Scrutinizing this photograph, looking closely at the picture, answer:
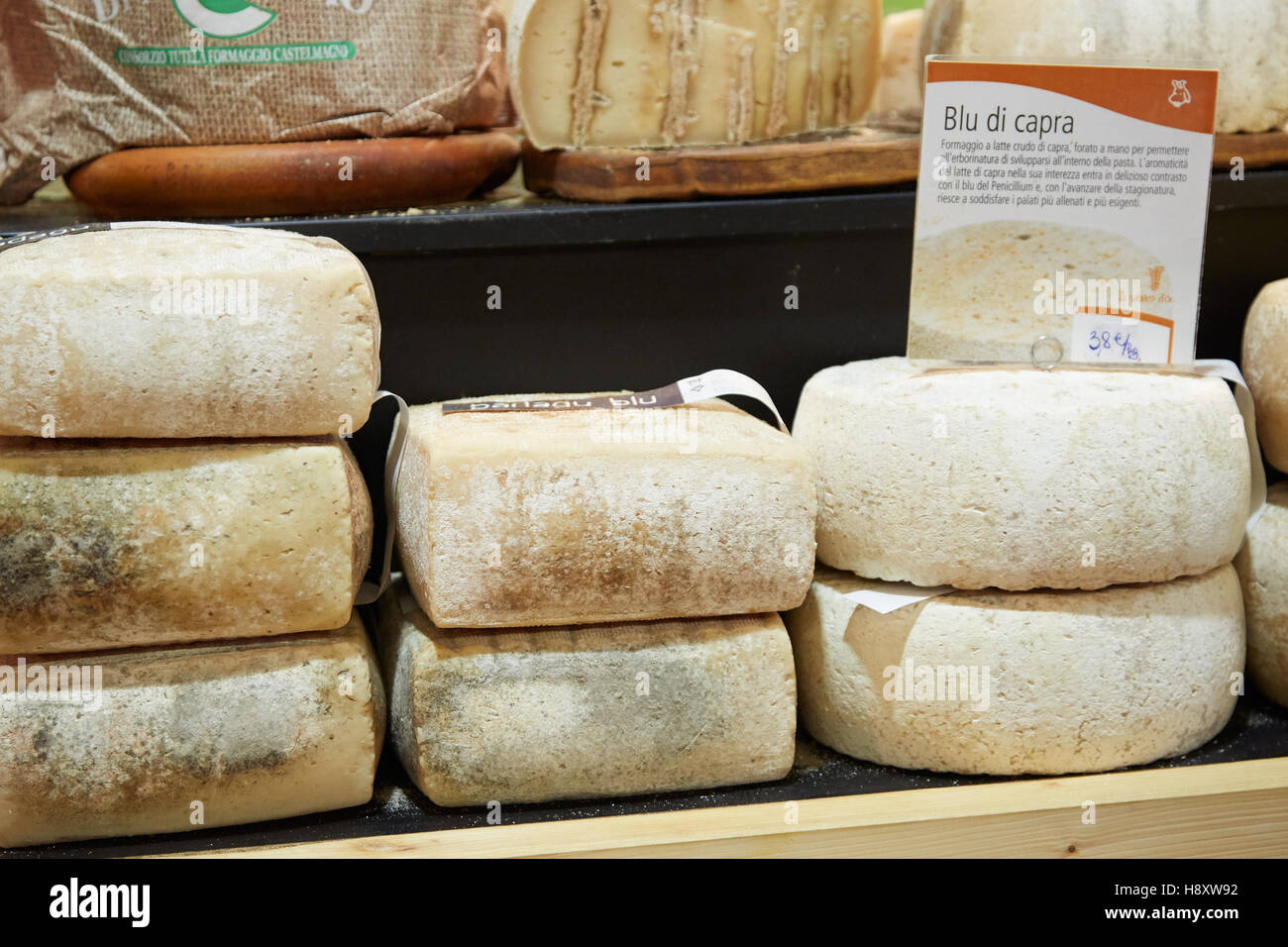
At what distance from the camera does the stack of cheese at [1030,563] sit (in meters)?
1.25

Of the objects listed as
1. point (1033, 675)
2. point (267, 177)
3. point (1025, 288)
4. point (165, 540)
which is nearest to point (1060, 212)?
point (1025, 288)

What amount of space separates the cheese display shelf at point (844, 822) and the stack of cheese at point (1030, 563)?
5 cm

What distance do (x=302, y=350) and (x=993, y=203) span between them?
0.73m

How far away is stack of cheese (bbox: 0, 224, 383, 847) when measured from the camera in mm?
1121

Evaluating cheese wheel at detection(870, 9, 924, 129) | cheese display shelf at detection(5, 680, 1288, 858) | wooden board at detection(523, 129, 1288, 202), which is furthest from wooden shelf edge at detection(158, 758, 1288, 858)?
cheese wheel at detection(870, 9, 924, 129)

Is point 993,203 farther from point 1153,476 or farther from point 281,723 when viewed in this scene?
point 281,723

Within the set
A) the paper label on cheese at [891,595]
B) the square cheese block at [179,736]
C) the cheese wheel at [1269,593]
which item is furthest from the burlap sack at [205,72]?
the cheese wheel at [1269,593]

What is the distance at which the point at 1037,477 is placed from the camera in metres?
1.24

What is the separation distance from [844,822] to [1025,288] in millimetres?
594

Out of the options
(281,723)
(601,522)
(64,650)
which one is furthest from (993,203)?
(64,650)

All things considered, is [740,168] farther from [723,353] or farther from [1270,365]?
[1270,365]

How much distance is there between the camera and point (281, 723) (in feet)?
3.97

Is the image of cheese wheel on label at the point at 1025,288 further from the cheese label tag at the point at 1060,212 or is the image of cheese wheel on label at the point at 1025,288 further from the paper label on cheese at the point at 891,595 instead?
→ the paper label on cheese at the point at 891,595
